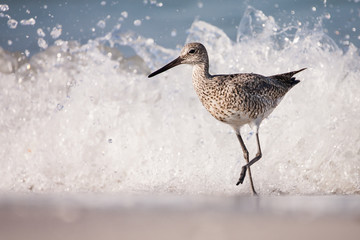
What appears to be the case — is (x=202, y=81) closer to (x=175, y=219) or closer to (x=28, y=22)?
(x=175, y=219)

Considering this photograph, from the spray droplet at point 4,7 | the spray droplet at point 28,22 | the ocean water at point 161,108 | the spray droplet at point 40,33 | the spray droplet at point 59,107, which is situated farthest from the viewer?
the spray droplet at point 4,7

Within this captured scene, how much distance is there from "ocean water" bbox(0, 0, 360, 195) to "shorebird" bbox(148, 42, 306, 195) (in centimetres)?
62

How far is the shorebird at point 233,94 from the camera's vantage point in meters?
5.47

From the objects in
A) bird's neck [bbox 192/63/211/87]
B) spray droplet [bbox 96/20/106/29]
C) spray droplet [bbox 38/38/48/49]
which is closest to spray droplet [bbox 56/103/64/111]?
spray droplet [bbox 38/38/48/49]

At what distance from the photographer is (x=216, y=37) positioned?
793cm

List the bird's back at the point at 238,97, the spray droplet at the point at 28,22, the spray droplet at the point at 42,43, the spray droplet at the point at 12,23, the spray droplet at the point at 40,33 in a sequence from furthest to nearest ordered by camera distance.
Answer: the spray droplet at the point at 28,22 < the spray droplet at the point at 12,23 < the spray droplet at the point at 40,33 < the spray droplet at the point at 42,43 < the bird's back at the point at 238,97

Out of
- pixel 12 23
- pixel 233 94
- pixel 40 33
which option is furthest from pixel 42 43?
pixel 233 94

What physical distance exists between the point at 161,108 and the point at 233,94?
1.70 metres

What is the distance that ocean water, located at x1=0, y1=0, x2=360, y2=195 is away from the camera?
6105 millimetres

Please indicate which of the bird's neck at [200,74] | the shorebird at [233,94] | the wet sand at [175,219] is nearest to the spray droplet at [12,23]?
the shorebird at [233,94]

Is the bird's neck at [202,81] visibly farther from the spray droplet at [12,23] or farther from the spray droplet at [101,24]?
the spray droplet at [12,23]

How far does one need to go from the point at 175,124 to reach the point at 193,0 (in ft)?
11.5

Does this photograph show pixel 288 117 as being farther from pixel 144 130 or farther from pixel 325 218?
pixel 325 218

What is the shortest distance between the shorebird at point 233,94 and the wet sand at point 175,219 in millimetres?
1171
